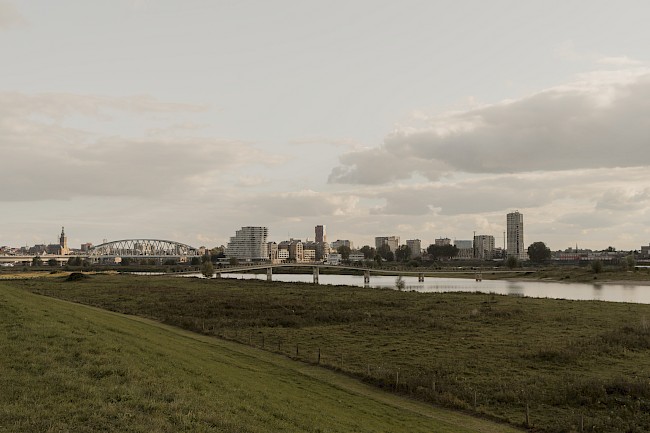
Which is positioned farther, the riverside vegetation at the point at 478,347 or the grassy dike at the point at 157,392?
the riverside vegetation at the point at 478,347

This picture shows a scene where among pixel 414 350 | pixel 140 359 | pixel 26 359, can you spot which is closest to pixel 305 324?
pixel 414 350

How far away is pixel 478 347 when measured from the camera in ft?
148

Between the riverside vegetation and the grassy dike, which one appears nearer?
the grassy dike

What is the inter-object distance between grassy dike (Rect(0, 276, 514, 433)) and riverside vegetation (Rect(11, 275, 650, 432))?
3759mm

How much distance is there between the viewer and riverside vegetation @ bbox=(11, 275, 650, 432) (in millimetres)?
29328

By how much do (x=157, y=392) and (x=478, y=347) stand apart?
33.2 metres

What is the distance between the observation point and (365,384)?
3381cm

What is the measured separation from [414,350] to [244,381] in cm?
2093

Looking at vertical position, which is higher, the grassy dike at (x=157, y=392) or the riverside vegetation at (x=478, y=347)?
the grassy dike at (x=157, y=392)

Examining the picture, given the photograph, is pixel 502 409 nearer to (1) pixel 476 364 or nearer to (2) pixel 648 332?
(1) pixel 476 364

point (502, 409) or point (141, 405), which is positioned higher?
point (141, 405)

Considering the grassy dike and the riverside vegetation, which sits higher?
the grassy dike

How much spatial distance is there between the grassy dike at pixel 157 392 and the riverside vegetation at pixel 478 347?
3.76 metres

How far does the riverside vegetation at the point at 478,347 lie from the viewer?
29328 millimetres
